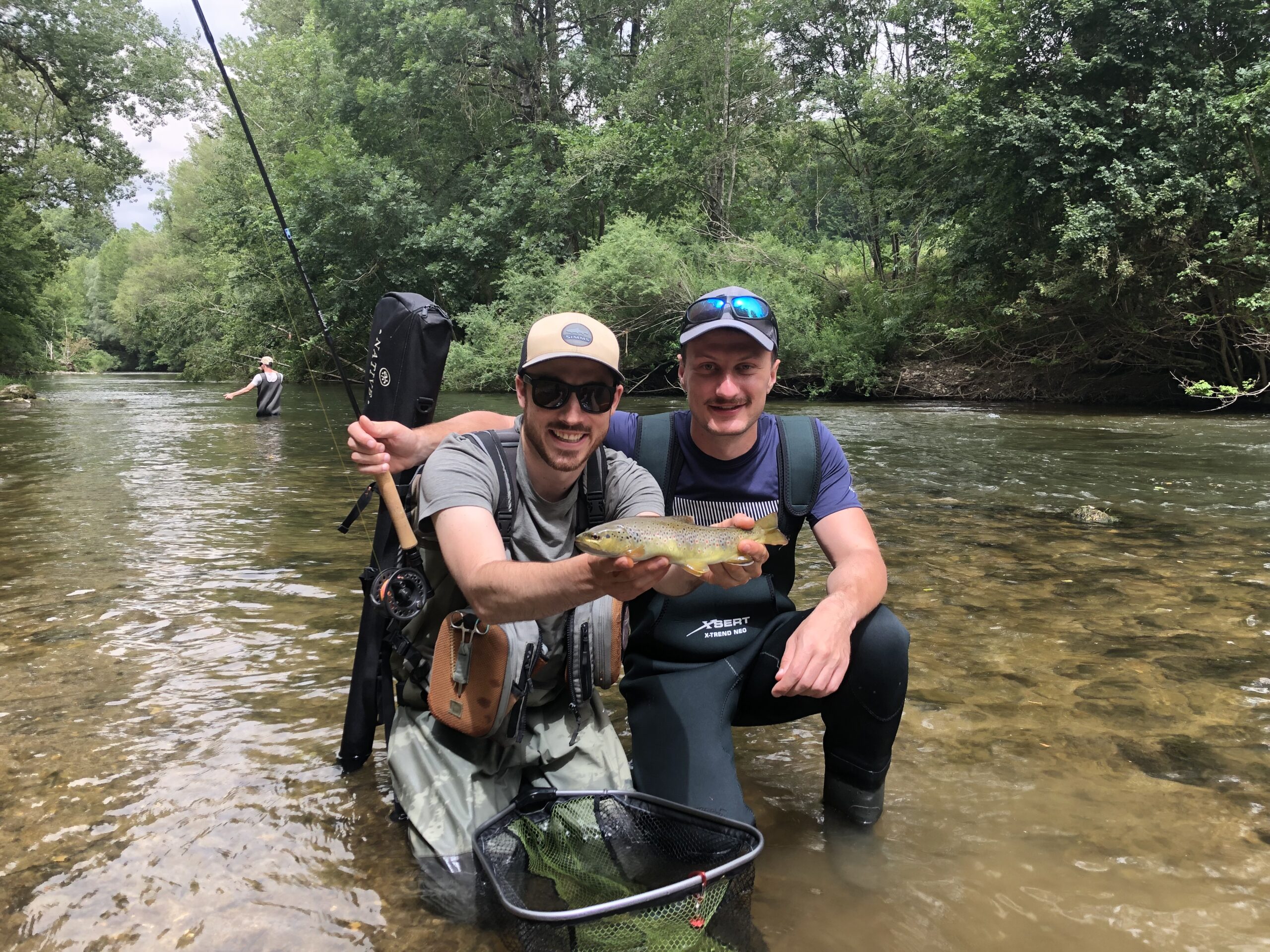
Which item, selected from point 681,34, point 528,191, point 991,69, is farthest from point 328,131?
point 991,69

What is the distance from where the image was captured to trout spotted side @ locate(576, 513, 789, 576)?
2049 mm

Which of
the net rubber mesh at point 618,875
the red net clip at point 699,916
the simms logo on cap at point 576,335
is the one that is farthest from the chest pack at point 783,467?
the red net clip at point 699,916

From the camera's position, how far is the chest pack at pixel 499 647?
2574mm

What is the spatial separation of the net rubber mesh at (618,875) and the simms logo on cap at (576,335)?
1.39 meters

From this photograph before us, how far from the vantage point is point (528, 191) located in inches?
1264

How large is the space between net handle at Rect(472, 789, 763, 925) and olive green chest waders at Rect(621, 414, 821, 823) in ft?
0.46

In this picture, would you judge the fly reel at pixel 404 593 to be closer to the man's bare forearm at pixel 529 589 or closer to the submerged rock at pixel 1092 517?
the man's bare forearm at pixel 529 589

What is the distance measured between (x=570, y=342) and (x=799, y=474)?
0.99 meters

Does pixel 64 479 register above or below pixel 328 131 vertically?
below

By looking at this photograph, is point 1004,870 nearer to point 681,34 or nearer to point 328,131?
point 681,34

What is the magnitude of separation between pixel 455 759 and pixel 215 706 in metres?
1.65

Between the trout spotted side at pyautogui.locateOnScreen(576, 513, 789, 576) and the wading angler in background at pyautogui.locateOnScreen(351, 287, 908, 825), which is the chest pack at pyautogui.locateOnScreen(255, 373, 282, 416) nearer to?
the wading angler in background at pyautogui.locateOnScreen(351, 287, 908, 825)

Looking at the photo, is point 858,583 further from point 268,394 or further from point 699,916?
point 268,394

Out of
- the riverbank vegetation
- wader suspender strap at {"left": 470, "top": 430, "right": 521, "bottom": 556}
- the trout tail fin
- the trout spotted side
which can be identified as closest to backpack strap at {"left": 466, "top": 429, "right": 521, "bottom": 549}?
wader suspender strap at {"left": 470, "top": 430, "right": 521, "bottom": 556}
